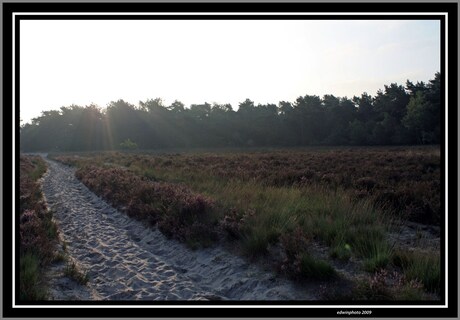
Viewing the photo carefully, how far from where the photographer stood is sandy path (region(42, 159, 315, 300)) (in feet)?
17.5

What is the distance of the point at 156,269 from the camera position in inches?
261

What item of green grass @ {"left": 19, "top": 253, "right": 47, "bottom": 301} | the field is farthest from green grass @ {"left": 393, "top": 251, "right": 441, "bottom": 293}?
green grass @ {"left": 19, "top": 253, "right": 47, "bottom": 301}

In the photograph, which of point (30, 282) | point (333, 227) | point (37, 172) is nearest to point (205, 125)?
point (37, 172)

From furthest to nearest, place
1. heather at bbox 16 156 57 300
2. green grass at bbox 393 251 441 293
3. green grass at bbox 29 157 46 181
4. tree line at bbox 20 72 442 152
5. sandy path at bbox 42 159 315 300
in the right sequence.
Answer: tree line at bbox 20 72 442 152 → green grass at bbox 29 157 46 181 → sandy path at bbox 42 159 315 300 → heather at bbox 16 156 57 300 → green grass at bbox 393 251 441 293

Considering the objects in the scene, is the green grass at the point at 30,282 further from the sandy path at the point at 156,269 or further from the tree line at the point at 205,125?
the tree line at the point at 205,125

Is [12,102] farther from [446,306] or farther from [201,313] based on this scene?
[446,306]

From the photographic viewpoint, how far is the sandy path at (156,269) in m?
5.34

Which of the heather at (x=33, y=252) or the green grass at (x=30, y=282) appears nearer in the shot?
the green grass at (x=30, y=282)

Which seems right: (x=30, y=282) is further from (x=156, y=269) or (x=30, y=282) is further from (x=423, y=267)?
(x=423, y=267)

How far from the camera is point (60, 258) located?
6.89m

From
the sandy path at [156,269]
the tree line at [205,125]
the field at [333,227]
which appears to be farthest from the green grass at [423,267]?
the tree line at [205,125]

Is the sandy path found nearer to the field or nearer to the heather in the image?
the field

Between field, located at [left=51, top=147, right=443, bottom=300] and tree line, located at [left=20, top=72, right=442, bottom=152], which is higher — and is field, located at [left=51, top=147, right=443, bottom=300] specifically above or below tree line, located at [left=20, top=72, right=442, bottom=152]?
below

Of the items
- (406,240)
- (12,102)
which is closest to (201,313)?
(12,102)
